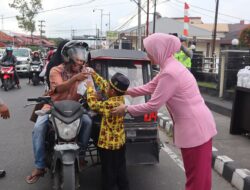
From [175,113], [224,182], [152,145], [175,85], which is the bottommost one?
[224,182]

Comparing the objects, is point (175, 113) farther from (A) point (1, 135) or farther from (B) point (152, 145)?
(A) point (1, 135)

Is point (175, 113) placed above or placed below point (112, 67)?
below

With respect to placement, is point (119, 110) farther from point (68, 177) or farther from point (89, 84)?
point (68, 177)

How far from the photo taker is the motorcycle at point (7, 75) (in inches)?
595

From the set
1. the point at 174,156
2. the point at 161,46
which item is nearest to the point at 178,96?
the point at 161,46

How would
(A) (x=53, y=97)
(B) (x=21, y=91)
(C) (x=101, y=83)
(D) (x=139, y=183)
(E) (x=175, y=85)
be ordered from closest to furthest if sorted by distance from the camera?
(E) (x=175, y=85), (C) (x=101, y=83), (A) (x=53, y=97), (D) (x=139, y=183), (B) (x=21, y=91)

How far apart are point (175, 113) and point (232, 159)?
8.46ft

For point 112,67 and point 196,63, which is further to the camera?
point 196,63

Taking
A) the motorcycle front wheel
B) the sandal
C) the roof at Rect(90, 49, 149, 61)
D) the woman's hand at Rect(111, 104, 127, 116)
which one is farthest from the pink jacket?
the sandal

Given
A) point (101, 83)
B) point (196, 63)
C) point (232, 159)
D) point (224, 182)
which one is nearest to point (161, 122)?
point (232, 159)

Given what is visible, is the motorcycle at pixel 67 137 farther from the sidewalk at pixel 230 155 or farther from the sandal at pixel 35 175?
the sidewalk at pixel 230 155

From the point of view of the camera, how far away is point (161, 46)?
11.5 feet

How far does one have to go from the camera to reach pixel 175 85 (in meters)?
3.46

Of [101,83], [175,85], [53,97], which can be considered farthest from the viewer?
[53,97]
